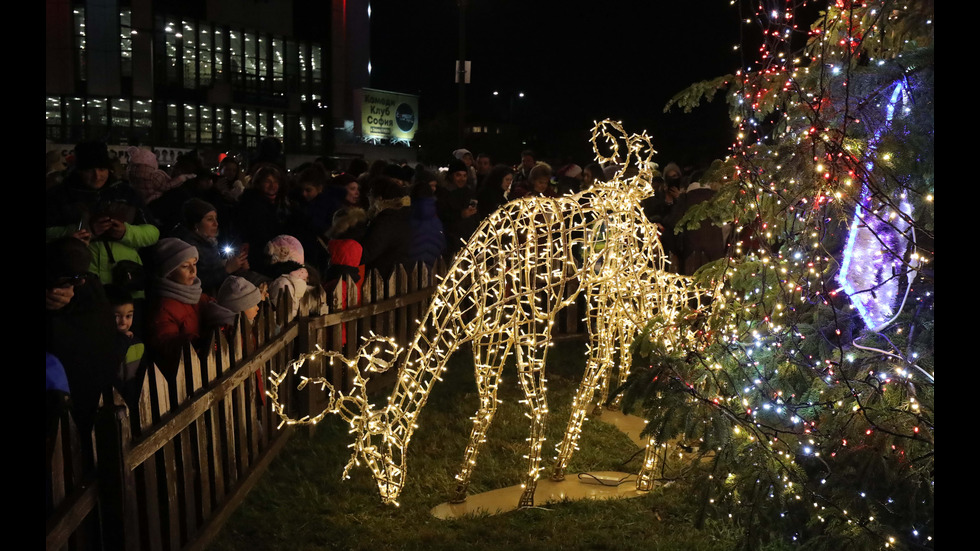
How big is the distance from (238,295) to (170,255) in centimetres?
57

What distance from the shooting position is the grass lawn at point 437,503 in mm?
4656

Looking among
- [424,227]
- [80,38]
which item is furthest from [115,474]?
[80,38]

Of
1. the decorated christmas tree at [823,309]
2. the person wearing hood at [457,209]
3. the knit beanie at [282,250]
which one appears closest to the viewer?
the decorated christmas tree at [823,309]

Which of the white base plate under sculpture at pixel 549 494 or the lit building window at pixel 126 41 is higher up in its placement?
the lit building window at pixel 126 41

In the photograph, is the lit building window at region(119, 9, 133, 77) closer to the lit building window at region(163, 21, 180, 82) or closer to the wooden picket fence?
the lit building window at region(163, 21, 180, 82)

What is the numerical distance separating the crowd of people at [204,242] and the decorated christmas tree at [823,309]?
8.69 ft

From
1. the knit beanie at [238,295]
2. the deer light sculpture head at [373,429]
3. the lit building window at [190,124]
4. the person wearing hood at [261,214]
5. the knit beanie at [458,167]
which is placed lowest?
the deer light sculpture head at [373,429]

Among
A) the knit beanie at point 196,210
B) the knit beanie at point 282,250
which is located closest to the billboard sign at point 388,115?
the knit beanie at point 282,250

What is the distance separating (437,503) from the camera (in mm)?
5191

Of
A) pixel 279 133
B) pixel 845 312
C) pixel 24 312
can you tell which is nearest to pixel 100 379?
pixel 24 312

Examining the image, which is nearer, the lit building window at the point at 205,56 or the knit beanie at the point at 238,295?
the knit beanie at the point at 238,295

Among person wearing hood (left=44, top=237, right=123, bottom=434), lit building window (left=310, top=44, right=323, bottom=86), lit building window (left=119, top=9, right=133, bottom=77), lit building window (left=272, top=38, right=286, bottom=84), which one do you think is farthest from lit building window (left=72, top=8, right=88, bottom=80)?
person wearing hood (left=44, top=237, right=123, bottom=434)

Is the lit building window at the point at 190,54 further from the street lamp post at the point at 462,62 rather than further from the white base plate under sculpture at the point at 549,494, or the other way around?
the white base plate under sculpture at the point at 549,494

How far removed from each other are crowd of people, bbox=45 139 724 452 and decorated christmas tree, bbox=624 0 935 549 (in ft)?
8.69
